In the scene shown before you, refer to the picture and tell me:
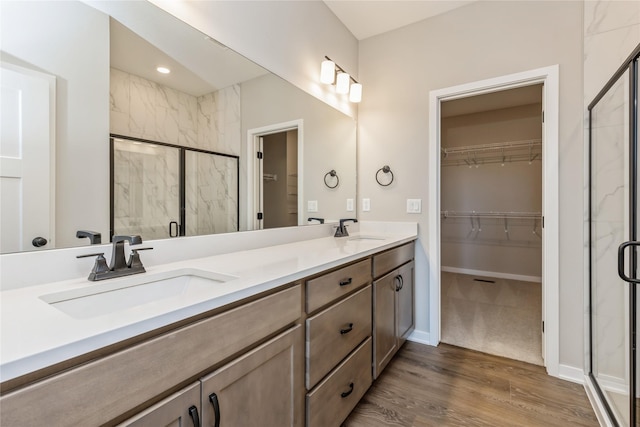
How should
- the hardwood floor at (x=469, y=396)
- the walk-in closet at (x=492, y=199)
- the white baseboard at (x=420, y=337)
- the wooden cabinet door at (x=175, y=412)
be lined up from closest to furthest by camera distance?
the wooden cabinet door at (x=175, y=412), the hardwood floor at (x=469, y=396), the white baseboard at (x=420, y=337), the walk-in closet at (x=492, y=199)

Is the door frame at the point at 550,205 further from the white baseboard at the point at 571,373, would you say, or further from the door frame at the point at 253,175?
the door frame at the point at 253,175

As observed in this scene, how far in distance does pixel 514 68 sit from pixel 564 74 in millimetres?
298

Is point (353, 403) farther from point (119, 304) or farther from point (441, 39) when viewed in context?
point (441, 39)

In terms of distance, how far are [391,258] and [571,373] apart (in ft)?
4.46

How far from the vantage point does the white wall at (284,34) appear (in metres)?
1.44

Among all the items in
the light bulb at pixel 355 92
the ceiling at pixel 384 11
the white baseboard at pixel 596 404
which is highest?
the ceiling at pixel 384 11

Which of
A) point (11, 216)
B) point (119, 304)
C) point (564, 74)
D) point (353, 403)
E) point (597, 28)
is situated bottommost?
point (353, 403)

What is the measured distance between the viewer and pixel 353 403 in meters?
1.49

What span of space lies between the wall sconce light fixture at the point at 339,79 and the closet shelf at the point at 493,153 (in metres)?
2.82

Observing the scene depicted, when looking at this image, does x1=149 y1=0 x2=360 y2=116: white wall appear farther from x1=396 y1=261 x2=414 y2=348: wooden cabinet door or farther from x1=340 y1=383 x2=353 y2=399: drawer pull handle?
x1=340 y1=383 x2=353 y2=399: drawer pull handle

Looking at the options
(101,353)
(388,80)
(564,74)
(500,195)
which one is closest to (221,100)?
(101,353)

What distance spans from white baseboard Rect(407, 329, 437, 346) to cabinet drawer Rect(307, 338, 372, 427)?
913 millimetres

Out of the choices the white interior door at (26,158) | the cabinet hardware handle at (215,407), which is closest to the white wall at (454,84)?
the cabinet hardware handle at (215,407)

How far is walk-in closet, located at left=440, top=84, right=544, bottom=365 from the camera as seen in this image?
3.90 metres
